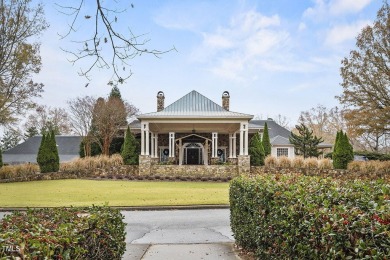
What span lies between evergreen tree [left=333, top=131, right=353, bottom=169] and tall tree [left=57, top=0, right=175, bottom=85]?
23638 mm

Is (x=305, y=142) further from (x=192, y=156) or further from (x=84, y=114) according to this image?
(x=84, y=114)

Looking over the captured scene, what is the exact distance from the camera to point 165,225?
958cm

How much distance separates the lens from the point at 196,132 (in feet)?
110

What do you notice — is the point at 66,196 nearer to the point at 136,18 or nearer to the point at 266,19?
the point at 266,19

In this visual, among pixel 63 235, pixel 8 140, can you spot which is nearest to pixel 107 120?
pixel 8 140

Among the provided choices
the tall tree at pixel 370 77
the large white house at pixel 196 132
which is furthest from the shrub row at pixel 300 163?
the tall tree at pixel 370 77

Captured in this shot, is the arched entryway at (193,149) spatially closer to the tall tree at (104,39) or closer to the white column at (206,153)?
the white column at (206,153)

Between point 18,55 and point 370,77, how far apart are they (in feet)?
75.0

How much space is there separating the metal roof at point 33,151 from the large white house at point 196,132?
13.1m

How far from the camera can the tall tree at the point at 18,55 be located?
66.3 ft

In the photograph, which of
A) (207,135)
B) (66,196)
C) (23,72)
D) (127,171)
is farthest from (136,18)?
(207,135)

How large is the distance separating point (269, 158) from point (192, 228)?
752 inches

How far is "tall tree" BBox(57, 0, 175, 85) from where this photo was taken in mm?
3979

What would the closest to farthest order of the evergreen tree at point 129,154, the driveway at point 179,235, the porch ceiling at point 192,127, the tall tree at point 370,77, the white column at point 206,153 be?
the driveway at point 179,235 → the tall tree at point 370,77 → the evergreen tree at point 129,154 → the white column at point 206,153 → the porch ceiling at point 192,127
